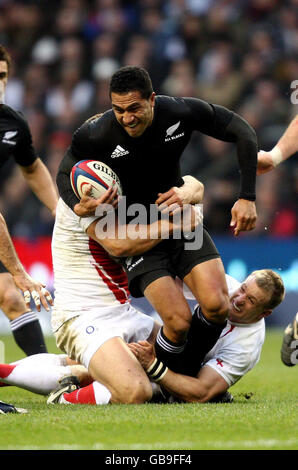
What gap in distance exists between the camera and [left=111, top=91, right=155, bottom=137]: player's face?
18.0 feet

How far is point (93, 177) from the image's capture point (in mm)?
5645

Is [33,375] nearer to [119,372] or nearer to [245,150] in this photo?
[119,372]

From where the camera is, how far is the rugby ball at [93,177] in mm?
5648

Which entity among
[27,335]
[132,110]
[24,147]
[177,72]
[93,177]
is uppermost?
[132,110]

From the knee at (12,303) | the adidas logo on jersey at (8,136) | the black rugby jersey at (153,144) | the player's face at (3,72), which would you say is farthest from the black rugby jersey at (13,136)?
the black rugby jersey at (153,144)

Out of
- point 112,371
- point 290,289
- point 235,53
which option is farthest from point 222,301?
point 235,53

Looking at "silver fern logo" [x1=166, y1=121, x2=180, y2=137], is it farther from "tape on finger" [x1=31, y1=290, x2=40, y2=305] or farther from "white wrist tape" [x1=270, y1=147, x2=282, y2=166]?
"tape on finger" [x1=31, y1=290, x2=40, y2=305]

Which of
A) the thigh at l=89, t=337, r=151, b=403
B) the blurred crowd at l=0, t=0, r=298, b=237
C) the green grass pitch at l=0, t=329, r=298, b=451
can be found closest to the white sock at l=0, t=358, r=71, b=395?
the green grass pitch at l=0, t=329, r=298, b=451

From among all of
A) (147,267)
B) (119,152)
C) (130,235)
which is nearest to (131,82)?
(119,152)

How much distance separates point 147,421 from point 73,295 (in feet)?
5.61

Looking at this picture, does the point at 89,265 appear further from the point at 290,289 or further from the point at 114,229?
the point at 290,289

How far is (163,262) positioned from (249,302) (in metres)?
0.61

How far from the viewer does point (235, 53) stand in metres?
13.2
